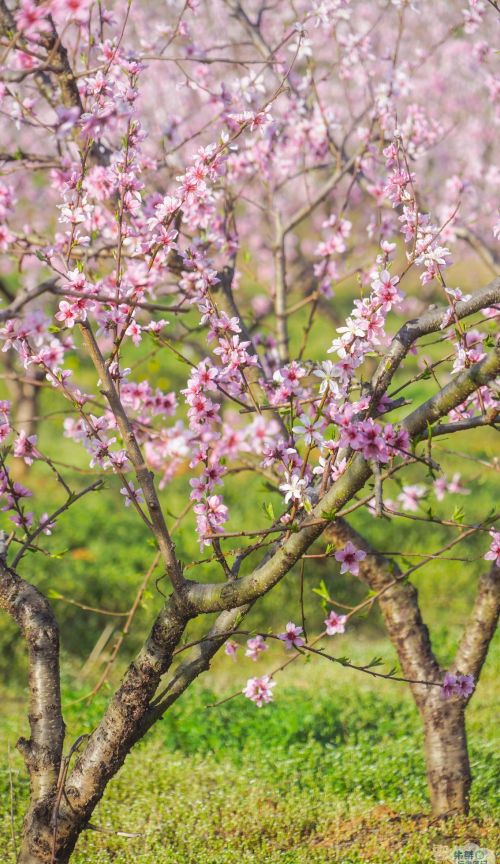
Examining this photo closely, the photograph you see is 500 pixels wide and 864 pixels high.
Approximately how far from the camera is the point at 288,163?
590 cm

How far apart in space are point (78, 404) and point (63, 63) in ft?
5.36

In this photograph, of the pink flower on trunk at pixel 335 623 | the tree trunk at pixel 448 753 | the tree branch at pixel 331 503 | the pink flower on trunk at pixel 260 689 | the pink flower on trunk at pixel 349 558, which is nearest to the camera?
the tree branch at pixel 331 503

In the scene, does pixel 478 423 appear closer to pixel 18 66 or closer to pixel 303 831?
pixel 303 831

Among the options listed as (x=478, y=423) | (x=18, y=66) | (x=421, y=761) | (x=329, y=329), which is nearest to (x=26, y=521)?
(x=478, y=423)

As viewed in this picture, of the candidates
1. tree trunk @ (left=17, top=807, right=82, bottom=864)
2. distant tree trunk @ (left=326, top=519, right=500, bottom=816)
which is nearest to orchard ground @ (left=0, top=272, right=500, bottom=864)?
distant tree trunk @ (left=326, top=519, right=500, bottom=816)

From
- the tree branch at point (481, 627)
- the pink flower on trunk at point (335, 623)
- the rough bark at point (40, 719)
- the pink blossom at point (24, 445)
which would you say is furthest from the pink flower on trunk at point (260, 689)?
the pink blossom at point (24, 445)

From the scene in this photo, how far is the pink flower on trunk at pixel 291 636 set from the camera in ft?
10.3

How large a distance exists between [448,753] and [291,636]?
51.1 inches

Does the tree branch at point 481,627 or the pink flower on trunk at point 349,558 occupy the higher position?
the tree branch at point 481,627

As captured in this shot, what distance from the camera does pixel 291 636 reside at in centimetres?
317

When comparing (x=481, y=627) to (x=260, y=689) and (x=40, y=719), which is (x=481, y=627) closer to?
(x=260, y=689)

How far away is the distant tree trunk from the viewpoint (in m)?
3.97

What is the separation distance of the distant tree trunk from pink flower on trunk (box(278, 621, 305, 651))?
2.89ft

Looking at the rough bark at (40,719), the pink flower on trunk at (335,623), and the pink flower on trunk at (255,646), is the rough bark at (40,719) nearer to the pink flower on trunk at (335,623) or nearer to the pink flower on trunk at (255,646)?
the pink flower on trunk at (255,646)
